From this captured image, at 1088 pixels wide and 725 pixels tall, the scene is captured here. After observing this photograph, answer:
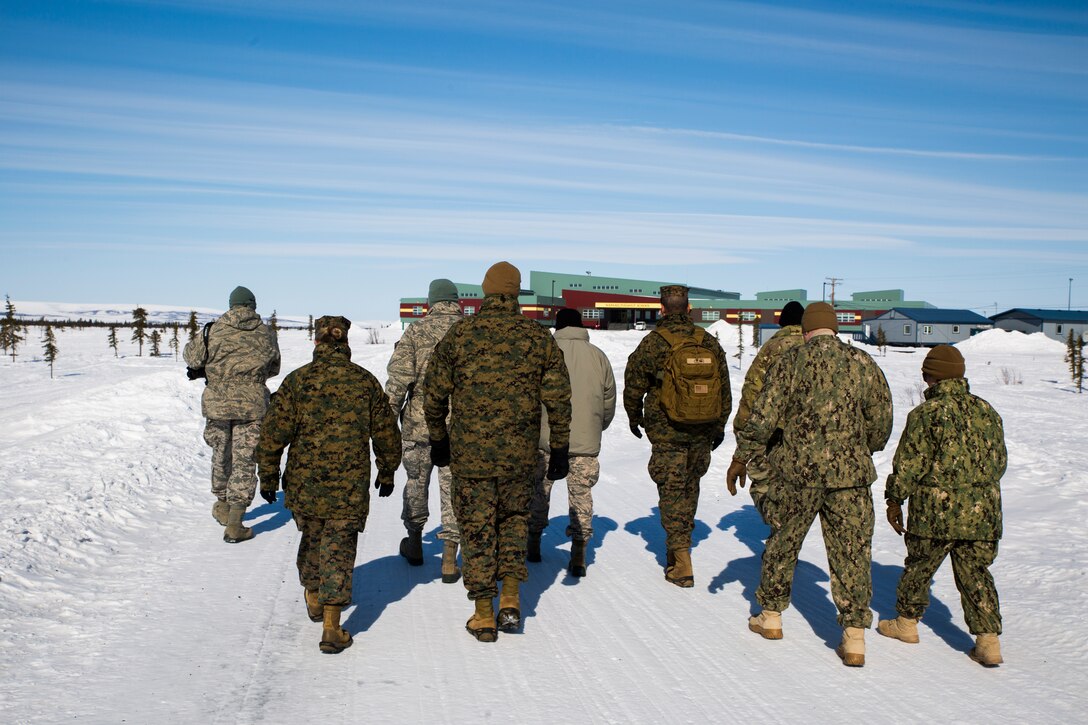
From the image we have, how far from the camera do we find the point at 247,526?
26.7 feet

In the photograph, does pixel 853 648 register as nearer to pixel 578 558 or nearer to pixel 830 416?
pixel 830 416

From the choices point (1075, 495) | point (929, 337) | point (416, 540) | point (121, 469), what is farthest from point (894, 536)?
point (929, 337)

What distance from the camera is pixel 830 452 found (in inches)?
186

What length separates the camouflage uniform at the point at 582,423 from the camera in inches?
257

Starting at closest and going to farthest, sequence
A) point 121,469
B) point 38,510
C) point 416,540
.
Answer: point 416,540, point 38,510, point 121,469

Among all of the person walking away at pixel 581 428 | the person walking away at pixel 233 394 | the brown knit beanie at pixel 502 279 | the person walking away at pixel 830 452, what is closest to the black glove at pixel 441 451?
the brown knit beanie at pixel 502 279

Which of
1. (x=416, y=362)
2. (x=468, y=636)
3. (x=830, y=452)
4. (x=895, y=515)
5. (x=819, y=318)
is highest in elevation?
(x=819, y=318)

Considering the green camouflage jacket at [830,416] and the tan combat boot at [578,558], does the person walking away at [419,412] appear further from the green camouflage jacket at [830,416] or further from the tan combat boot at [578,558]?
the green camouflage jacket at [830,416]

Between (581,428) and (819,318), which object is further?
(581,428)

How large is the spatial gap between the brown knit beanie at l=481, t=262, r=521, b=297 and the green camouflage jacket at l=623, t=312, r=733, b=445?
1490 mm

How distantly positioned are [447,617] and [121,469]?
20.4ft

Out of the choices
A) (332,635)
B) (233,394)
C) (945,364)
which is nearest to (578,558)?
(332,635)

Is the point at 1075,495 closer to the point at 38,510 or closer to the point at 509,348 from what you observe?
the point at 509,348

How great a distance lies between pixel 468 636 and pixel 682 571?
2.01 metres
